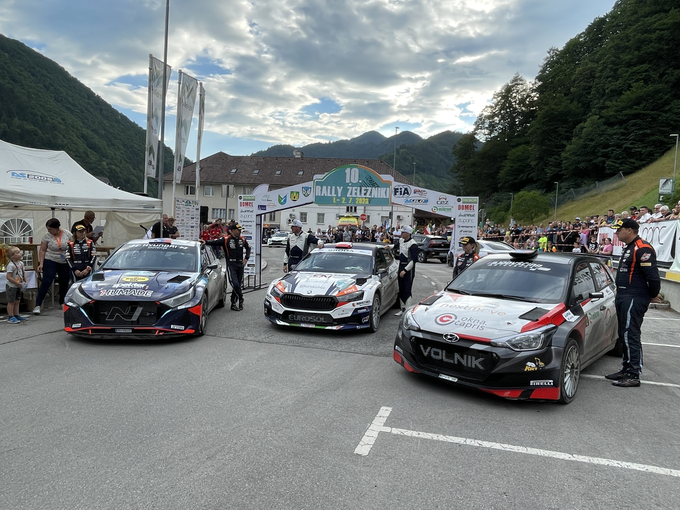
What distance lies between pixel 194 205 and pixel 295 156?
5846 cm

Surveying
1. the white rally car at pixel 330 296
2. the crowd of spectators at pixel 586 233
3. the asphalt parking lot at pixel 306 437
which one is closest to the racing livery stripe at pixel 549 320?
the asphalt parking lot at pixel 306 437

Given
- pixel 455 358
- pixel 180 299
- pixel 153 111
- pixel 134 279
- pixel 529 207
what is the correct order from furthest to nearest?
pixel 529 207
pixel 153 111
pixel 134 279
pixel 180 299
pixel 455 358

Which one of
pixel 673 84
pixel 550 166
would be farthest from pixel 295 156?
pixel 673 84

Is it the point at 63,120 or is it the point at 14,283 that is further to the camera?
the point at 63,120

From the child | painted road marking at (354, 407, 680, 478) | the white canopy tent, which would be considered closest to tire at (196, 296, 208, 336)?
the child

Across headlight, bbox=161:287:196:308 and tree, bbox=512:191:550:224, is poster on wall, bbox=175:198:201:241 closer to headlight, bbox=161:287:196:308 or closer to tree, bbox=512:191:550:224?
headlight, bbox=161:287:196:308

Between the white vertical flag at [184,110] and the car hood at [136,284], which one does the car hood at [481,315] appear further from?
the white vertical flag at [184,110]

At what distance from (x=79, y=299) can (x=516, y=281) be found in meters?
5.96

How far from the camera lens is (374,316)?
25.8 ft

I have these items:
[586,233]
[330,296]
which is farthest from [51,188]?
[586,233]

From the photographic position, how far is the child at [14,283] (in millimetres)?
7768

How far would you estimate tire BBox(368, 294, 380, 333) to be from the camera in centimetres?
771

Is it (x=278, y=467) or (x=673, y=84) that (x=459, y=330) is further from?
(x=673, y=84)

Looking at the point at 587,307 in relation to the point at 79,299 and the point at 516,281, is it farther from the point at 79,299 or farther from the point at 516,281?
the point at 79,299
